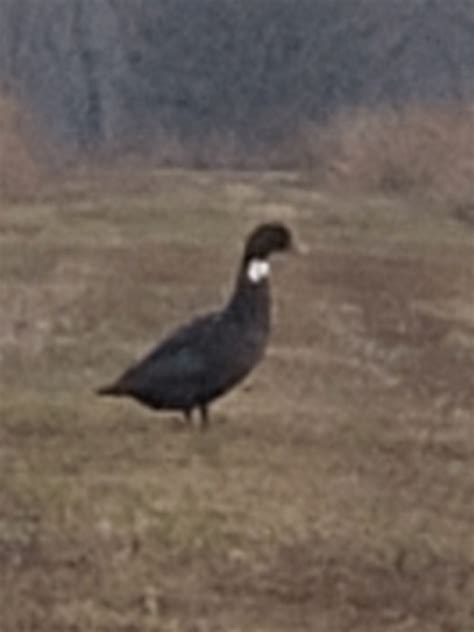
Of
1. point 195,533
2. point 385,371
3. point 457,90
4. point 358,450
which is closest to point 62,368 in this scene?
point 385,371

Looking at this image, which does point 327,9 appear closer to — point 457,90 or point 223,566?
point 457,90

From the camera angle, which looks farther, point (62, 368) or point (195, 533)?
point (62, 368)

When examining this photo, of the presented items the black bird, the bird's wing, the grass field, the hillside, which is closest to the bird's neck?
Result: the black bird

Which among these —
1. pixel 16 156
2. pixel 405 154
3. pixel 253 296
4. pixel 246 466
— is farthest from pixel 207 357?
pixel 405 154

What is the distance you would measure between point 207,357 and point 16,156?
28.2 meters

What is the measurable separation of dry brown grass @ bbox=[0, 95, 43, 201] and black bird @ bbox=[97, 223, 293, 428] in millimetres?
24645

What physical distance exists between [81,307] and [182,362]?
893 cm

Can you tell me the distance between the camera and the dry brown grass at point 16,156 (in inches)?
1655

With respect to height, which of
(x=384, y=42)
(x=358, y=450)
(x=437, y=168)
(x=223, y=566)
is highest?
(x=223, y=566)

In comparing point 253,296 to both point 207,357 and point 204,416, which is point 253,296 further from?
point 204,416

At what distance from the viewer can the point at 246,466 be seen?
51.0ft

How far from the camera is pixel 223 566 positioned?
12.9m

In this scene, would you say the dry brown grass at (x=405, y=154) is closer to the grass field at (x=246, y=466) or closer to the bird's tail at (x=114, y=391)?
the grass field at (x=246, y=466)

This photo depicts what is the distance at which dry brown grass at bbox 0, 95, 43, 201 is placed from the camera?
4203 cm
